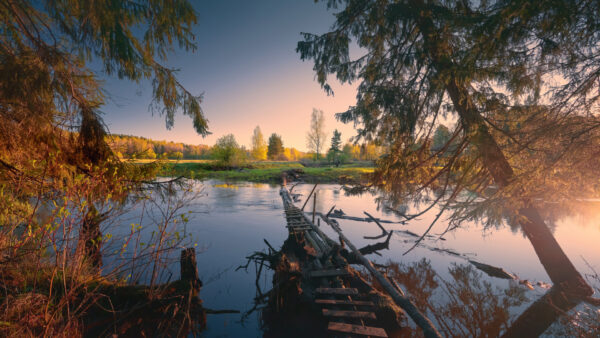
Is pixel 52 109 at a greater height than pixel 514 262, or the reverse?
pixel 52 109

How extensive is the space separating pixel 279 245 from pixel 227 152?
43202mm

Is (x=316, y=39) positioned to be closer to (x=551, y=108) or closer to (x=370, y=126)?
(x=370, y=126)

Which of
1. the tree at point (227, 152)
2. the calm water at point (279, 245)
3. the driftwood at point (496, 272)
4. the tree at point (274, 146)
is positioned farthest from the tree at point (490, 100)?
the tree at point (274, 146)

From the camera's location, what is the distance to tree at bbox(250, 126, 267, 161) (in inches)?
2579

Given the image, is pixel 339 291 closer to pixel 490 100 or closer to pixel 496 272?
→ pixel 490 100

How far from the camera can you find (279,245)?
33.2ft

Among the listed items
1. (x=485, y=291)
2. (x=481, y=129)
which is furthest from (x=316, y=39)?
(x=485, y=291)

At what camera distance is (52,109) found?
3770mm

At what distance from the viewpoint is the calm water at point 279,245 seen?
18.6 feet

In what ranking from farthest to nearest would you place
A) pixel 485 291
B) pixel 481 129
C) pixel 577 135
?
1. pixel 485 291
2. pixel 481 129
3. pixel 577 135

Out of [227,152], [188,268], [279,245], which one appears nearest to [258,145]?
[227,152]

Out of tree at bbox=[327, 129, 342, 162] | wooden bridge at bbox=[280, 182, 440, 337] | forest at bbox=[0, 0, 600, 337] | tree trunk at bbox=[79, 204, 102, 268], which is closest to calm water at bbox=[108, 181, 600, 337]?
forest at bbox=[0, 0, 600, 337]

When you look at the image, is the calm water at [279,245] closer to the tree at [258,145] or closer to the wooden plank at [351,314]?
the wooden plank at [351,314]

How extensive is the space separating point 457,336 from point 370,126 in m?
5.70
